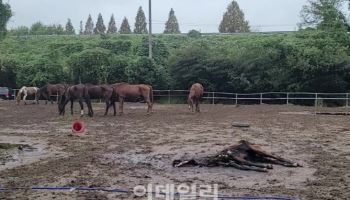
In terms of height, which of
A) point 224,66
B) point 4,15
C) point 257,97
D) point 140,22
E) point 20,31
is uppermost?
point 140,22

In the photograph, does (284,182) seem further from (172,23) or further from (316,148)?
(172,23)

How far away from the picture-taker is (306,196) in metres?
7.11

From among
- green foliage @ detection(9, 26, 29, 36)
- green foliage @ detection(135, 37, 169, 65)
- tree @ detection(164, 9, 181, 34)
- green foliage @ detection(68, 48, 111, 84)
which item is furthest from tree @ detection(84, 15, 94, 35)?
green foliage @ detection(68, 48, 111, 84)

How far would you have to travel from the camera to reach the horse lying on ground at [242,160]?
945 centimetres

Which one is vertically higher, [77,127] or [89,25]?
[89,25]

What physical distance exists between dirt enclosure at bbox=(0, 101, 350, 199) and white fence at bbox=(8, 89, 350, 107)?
13221 millimetres

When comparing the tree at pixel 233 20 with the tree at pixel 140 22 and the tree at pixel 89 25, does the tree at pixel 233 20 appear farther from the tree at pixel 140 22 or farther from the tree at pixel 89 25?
the tree at pixel 89 25

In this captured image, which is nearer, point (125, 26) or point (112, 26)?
point (125, 26)

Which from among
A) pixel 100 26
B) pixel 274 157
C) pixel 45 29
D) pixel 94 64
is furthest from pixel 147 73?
pixel 100 26

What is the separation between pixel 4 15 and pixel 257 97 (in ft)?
63.4

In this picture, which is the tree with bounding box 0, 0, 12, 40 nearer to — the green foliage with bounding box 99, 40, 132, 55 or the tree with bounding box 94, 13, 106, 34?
the green foliage with bounding box 99, 40, 132, 55

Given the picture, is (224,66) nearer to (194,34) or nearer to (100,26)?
(194,34)

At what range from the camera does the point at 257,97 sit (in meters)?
34.8

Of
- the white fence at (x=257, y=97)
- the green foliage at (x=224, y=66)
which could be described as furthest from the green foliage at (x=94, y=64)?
the white fence at (x=257, y=97)
